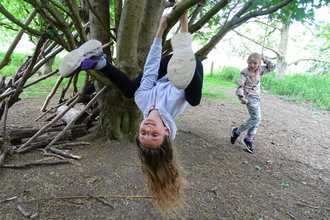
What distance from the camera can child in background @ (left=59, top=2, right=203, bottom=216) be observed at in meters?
1.63

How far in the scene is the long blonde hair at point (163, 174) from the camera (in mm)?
1854

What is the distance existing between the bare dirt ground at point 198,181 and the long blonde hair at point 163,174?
10.4 inches

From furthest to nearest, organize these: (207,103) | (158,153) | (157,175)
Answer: (207,103)
(157,175)
(158,153)

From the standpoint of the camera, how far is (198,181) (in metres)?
2.77

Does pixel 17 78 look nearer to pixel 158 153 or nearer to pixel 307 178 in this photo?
pixel 158 153

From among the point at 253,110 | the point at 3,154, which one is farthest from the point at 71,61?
the point at 253,110

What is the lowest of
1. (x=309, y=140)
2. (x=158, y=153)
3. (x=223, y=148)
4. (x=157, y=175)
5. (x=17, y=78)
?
(x=309, y=140)

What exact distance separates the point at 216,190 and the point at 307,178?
1544 millimetres

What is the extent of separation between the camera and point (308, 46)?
13.5 m

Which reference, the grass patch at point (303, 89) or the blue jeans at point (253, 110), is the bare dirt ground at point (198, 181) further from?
the grass patch at point (303, 89)

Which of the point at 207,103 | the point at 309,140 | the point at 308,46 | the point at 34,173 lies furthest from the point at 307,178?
the point at 308,46

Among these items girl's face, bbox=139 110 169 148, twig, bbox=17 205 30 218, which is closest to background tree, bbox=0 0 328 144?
girl's face, bbox=139 110 169 148

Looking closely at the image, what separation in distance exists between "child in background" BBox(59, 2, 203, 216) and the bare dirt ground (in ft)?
1.43

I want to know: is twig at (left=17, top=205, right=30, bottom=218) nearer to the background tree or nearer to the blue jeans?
the background tree
